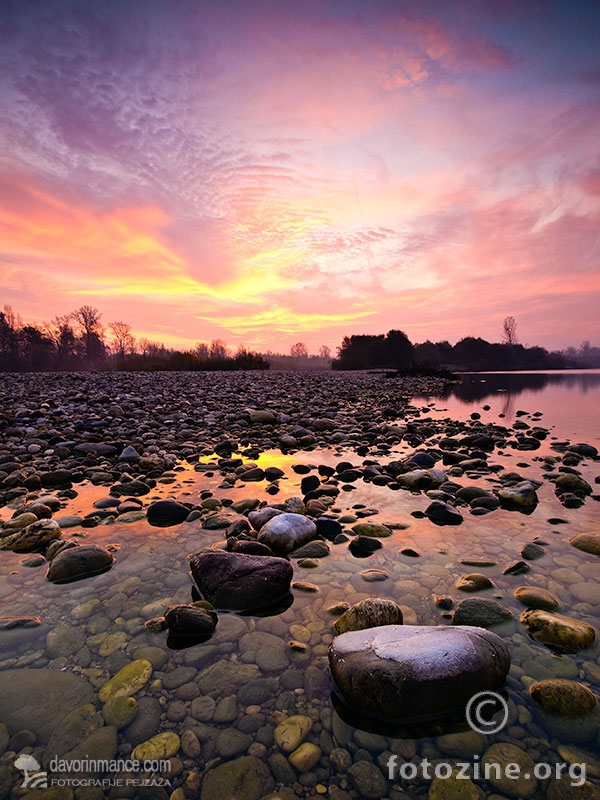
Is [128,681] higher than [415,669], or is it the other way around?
[415,669]

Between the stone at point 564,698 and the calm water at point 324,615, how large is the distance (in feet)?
0.14

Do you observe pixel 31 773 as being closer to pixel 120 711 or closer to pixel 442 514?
pixel 120 711

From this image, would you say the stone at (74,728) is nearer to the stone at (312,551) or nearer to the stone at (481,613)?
the stone at (312,551)

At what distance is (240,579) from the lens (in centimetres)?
229

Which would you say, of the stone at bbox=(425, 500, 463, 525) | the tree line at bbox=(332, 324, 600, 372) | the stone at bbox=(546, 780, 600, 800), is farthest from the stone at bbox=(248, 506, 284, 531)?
the tree line at bbox=(332, 324, 600, 372)

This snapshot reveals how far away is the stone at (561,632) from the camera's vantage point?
1836 mm

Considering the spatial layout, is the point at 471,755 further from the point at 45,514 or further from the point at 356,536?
the point at 45,514

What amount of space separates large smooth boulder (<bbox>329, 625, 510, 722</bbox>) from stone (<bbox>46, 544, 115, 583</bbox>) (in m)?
1.73

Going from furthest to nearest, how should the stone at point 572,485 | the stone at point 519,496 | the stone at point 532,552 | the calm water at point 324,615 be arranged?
1. the stone at point 572,485
2. the stone at point 519,496
3. the stone at point 532,552
4. the calm water at point 324,615

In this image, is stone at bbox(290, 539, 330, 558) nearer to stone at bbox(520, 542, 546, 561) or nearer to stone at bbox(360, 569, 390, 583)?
stone at bbox(360, 569, 390, 583)

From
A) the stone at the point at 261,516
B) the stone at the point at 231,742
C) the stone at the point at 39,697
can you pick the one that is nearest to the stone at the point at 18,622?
the stone at the point at 39,697

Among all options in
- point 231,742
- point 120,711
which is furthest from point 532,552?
point 120,711

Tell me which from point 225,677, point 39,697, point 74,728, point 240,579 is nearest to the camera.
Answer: point 74,728

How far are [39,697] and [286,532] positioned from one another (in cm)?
165
